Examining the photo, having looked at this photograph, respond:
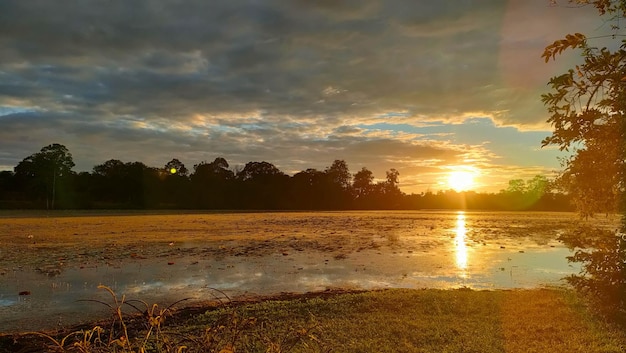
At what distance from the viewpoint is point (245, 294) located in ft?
36.0

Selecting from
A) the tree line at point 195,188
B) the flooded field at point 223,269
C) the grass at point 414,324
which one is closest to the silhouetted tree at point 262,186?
the tree line at point 195,188

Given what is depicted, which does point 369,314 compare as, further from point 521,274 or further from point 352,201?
point 352,201

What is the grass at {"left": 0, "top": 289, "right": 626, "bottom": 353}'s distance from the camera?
634 cm

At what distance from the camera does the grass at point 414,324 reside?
6.34 m

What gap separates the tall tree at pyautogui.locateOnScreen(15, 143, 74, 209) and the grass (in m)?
88.1

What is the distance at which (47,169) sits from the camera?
86.2 meters

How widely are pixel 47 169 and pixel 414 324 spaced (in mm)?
96843

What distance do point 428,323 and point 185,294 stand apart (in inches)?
252

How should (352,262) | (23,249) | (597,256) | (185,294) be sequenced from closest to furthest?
1. (597,256)
2. (185,294)
3. (352,262)
4. (23,249)

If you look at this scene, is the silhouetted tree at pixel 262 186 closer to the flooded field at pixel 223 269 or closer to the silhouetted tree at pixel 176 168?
the silhouetted tree at pixel 176 168

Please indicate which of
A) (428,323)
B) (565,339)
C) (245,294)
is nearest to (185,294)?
(245,294)

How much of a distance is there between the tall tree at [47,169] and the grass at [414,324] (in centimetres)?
8814

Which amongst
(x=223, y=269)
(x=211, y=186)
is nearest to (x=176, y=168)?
(x=211, y=186)

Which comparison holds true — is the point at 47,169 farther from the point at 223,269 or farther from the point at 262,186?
the point at 223,269
